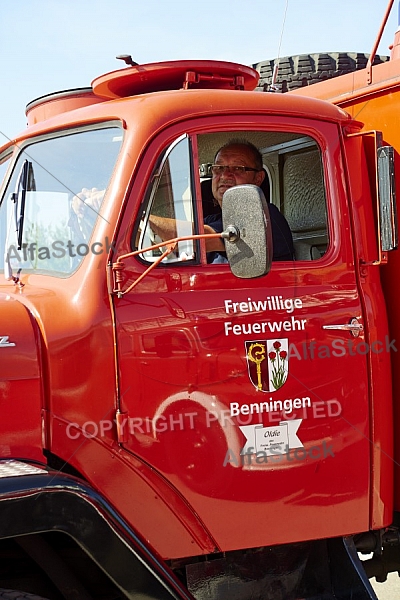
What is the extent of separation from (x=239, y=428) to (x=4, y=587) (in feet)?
3.20

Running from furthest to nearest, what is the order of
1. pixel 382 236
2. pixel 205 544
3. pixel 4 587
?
pixel 382 236 < pixel 205 544 < pixel 4 587

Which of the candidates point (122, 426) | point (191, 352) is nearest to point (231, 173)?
point (191, 352)

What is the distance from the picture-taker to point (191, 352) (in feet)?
9.22

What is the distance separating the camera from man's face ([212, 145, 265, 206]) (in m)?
3.15

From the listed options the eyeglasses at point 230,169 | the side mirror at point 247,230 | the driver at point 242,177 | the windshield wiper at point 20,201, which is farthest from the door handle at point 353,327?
the windshield wiper at point 20,201

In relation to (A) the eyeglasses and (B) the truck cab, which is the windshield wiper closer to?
(B) the truck cab

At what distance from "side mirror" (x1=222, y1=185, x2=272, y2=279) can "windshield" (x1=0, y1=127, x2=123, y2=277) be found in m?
0.48

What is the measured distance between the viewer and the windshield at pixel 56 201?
2.85 metres

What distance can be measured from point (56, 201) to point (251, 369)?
3.24 ft

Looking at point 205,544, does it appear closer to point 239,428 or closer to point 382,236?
point 239,428

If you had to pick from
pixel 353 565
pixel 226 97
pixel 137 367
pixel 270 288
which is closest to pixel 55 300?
pixel 137 367

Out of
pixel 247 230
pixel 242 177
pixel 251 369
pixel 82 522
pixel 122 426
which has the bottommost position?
pixel 82 522

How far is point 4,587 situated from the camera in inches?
102

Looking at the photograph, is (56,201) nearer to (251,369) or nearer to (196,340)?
(196,340)
